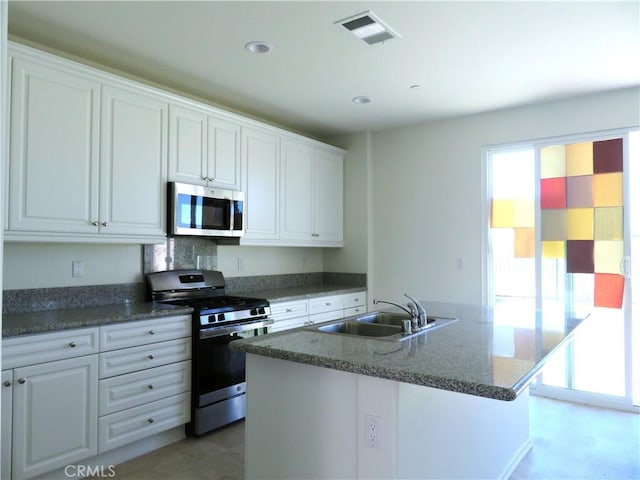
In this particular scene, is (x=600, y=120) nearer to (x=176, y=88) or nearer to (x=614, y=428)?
(x=614, y=428)

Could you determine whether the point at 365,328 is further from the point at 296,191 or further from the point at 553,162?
the point at 553,162

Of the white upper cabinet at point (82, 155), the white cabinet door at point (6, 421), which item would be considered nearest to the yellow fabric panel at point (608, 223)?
the white upper cabinet at point (82, 155)

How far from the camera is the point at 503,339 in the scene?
1.99 metres

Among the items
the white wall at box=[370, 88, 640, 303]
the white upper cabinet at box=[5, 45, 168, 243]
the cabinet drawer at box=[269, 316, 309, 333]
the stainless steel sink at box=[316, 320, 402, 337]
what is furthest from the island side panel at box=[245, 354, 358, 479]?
the white wall at box=[370, 88, 640, 303]

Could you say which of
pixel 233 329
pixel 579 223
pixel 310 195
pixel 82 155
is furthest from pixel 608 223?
pixel 82 155

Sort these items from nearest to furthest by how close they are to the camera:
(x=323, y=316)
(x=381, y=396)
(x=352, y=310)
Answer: (x=381, y=396), (x=323, y=316), (x=352, y=310)

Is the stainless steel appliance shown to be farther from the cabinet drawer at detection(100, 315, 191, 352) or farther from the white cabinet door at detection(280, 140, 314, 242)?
the white cabinet door at detection(280, 140, 314, 242)

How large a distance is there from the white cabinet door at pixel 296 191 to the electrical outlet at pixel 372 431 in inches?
108

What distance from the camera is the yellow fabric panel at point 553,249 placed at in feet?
13.1

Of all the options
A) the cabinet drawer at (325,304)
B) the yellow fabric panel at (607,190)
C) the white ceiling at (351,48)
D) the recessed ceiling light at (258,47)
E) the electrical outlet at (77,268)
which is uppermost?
the white ceiling at (351,48)

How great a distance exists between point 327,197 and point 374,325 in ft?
8.34

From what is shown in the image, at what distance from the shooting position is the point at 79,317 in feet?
8.52

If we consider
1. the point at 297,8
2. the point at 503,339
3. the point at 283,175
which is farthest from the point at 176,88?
the point at 503,339

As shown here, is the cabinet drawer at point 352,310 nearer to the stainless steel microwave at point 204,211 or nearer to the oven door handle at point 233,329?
the oven door handle at point 233,329
